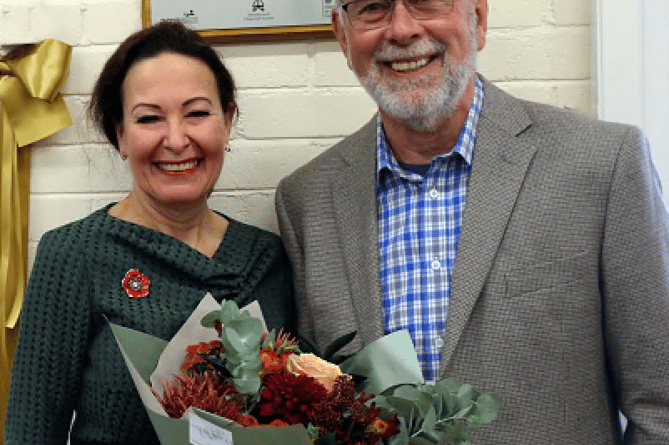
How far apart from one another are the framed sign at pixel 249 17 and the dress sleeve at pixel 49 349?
0.62 m

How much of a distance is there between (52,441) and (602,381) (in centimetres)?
101

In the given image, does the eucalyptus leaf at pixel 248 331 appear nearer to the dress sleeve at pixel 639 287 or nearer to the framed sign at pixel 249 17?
the dress sleeve at pixel 639 287

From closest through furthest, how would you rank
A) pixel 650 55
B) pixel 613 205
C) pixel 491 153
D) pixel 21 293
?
pixel 613 205 < pixel 491 153 < pixel 650 55 < pixel 21 293

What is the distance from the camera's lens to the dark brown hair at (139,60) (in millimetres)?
1609

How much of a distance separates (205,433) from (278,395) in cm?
10

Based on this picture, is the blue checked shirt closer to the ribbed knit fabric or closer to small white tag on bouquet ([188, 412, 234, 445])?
the ribbed knit fabric

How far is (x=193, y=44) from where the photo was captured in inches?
64.6

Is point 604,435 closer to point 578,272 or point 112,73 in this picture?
point 578,272

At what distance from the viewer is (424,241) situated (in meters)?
1.56

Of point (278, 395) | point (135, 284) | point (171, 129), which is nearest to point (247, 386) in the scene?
point (278, 395)

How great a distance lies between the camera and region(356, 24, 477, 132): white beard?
5.12 feet

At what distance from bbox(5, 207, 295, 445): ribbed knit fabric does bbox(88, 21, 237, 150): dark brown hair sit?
8.9 inches

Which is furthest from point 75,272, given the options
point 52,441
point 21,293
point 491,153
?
point 491,153

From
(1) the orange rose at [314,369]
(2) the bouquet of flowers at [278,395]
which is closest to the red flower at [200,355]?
(2) the bouquet of flowers at [278,395]
